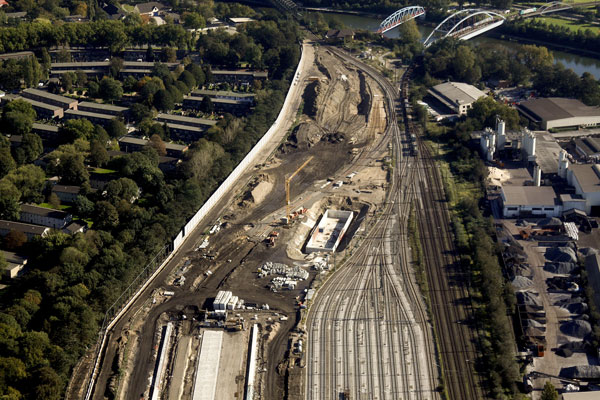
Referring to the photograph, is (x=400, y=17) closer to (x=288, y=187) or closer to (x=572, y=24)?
(x=572, y=24)

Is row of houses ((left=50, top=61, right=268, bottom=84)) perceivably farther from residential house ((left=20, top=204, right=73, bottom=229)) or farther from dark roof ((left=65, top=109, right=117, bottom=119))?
residential house ((left=20, top=204, right=73, bottom=229))

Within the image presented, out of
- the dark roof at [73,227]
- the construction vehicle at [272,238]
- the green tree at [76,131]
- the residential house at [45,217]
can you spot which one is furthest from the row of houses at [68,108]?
the construction vehicle at [272,238]

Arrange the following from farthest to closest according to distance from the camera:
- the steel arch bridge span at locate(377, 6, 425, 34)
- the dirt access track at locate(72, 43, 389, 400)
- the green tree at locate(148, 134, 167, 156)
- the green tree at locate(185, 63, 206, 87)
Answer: the steel arch bridge span at locate(377, 6, 425, 34)
the green tree at locate(185, 63, 206, 87)
the green tree at locate(148, 134, 167, 156)
the dirt access track at locate(72, 43, 389, 400)

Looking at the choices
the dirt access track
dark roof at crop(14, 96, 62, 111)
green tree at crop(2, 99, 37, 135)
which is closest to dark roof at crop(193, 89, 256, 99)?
the dirt access track

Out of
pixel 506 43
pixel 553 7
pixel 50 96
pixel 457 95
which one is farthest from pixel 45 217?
pixel 553 7

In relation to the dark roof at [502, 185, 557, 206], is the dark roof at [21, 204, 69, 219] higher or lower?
lower

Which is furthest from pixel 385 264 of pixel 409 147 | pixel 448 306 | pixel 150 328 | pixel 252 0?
pixel 252 0

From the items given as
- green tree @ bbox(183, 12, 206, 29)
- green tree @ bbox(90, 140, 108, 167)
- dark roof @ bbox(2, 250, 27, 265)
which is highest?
green tree @ bbox(183, 12, 206, 29)
